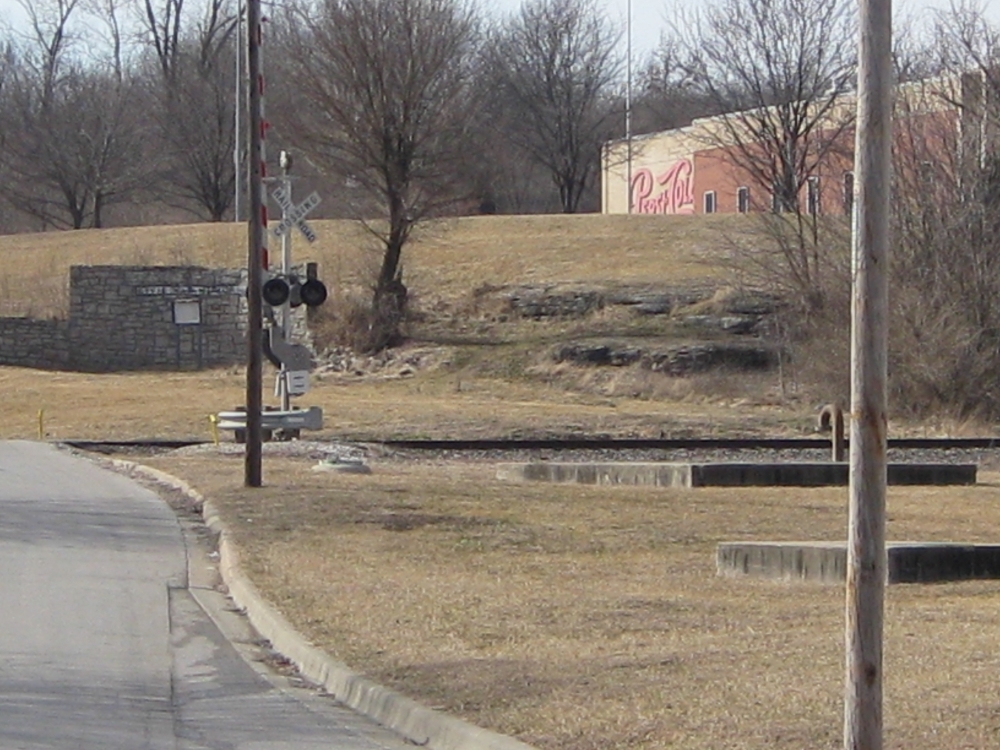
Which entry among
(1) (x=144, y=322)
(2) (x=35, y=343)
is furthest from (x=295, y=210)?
(2) (x=35, y=343)

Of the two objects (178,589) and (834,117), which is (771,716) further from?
(834,117)

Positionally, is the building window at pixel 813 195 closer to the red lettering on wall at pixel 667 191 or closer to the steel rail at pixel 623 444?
the steel rail at pixel 623 444

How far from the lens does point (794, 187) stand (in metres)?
42.0

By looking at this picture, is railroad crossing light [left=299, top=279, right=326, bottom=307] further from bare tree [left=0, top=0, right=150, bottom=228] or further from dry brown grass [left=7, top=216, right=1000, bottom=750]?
bare tree [left=0, top=0, right=150, bottom=228]

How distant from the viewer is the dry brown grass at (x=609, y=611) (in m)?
7.64

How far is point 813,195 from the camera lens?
1612 inches

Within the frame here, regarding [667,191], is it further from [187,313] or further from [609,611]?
[609,611]

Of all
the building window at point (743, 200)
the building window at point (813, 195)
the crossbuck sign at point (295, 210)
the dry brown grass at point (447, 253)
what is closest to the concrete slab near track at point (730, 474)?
Result: the crossbuck sign at point (295, 210)

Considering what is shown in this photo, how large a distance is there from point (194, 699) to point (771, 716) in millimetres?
3432

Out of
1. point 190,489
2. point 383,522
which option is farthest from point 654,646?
point 190,489

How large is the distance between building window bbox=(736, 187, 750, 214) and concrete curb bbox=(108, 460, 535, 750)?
134 ft

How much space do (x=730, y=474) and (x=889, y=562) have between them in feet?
28.6

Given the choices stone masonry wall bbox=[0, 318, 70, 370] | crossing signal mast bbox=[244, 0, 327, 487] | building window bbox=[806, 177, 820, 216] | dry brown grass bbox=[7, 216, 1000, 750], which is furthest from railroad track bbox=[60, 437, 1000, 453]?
stone masonry wall bbox=[0, 318, 70, 370]

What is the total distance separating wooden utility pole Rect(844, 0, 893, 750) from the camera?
590 centimetres
